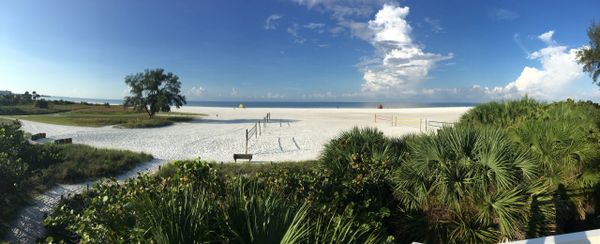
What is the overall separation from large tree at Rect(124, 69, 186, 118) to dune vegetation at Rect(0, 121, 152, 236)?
2545 centimetres

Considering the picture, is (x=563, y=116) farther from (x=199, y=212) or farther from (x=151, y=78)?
(x=151, y=78)

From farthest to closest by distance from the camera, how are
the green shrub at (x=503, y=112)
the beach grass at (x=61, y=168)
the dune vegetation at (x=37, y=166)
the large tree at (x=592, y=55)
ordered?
1. the large tree at (x=592, y=55)
2. the green shrub at (x=503, y=112)
3. the beach grass at (x=61, y=168)
4. the dune vegetation at (x=37, y=166)

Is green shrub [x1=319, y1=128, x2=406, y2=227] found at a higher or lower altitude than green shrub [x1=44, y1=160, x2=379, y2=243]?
lower

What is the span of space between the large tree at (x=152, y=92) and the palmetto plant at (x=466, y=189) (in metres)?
40.8

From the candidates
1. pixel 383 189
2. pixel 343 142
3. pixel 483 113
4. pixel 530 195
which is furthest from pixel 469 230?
pixel 483 113

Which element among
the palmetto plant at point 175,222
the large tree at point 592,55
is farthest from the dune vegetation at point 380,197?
the large tree at point 592,55

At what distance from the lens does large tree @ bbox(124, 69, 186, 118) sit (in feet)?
139

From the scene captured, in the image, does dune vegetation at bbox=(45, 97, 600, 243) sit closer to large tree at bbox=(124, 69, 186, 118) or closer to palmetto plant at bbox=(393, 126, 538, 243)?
palmetto plant at bbox=(393, 126, 538, 243)

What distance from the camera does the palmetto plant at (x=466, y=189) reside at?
16.8ft

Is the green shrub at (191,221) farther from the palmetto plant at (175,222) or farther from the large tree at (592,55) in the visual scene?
the large tree at (592,55)

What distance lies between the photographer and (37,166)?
400 inches

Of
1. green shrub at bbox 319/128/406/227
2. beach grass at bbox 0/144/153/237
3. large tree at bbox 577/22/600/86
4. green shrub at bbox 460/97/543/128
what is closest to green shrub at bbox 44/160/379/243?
green shrub at bbox 319/128/406/227

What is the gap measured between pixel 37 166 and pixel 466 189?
1154 centimetres

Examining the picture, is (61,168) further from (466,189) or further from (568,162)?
(568,162)
